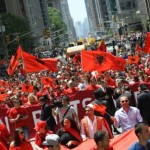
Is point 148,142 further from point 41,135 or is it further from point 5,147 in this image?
point 5,147

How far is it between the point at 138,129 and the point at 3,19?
67.9 metres

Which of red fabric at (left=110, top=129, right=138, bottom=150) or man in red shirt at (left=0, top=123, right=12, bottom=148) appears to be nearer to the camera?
red fabric at (left=110, top=129, right=138, bottom=150)

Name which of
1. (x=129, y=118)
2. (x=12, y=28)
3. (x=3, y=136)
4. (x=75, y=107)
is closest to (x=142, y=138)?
(x=129, y=118)

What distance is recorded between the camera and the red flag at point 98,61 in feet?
46.8

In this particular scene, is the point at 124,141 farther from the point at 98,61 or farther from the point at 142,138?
the point at 98,61

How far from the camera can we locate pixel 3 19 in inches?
2837

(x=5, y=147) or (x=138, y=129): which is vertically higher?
(x=138, y=129)

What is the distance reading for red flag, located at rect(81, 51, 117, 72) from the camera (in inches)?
562

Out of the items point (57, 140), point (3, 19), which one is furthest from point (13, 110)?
point (3, 19)

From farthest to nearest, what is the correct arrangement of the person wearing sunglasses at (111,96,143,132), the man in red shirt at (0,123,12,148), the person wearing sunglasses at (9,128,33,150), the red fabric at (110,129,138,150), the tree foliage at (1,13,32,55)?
1. the tree foliage at (1,13,32,55)
2. the man in red shirt at (0,123,12,148)
3. the person wearing sunglasses at (111,96,143,132)
4. the person wearing sunglasses at (9,128,33,150)
5. the red fabric at (110,129,138,150)

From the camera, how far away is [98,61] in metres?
14.5

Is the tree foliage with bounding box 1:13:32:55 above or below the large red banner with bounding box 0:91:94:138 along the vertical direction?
above

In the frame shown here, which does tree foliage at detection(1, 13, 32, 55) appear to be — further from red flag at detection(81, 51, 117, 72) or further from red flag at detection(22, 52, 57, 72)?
red flag at detection(81, 51, 117, 72)

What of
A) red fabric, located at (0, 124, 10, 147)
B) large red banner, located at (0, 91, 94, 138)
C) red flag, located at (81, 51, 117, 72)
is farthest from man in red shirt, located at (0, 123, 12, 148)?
red flag, located at (81, 51, 117, 72)
